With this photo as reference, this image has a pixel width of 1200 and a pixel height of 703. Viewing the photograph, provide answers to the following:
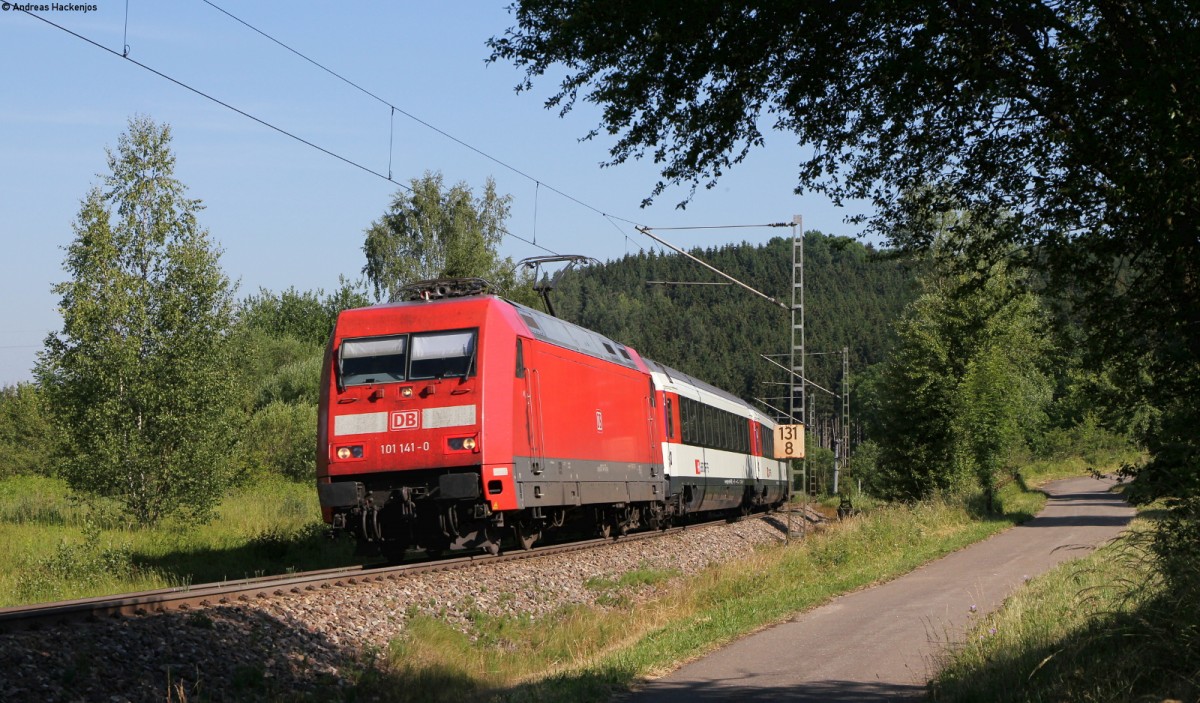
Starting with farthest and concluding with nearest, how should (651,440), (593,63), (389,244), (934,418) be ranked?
(389,244) → (934,418) → (651,440) → (593,63)

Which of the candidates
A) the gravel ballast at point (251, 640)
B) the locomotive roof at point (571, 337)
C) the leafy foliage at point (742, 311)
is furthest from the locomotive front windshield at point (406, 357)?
the leafy foliage at point (742, 311)

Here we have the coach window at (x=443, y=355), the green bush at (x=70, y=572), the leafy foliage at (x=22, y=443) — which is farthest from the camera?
the leafy foliage at (x=22, y=443)

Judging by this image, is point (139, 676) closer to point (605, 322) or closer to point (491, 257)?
point (491, 257)

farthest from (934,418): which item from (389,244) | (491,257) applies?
(389,244)

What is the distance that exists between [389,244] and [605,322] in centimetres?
9800

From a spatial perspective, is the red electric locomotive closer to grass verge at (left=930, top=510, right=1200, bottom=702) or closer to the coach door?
grass verge at (left=930, top=510, right=1200, bottom=702)

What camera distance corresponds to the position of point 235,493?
31672 millimetres

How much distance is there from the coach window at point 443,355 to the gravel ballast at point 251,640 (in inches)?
108

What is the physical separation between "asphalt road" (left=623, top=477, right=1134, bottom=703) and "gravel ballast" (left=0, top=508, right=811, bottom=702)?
301 centimetres

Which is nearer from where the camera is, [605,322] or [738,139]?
[738,139]

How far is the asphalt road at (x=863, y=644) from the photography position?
885 cm

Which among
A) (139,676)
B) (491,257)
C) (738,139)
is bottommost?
(139,676)

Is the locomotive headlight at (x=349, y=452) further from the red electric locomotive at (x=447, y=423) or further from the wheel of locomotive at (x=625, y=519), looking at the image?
→ the wheel of locomotive at (x=625, y=519)

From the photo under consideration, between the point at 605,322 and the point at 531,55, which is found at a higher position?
the point at 605,322
